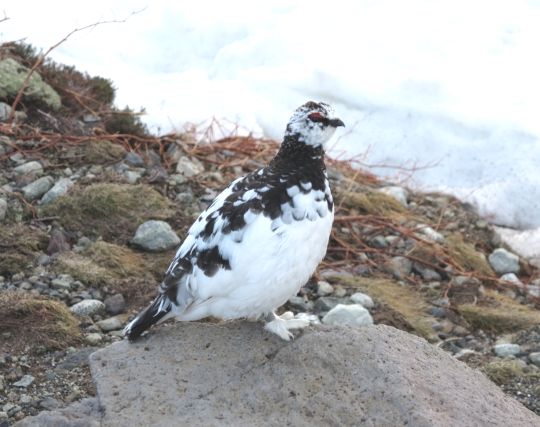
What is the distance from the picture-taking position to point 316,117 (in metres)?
2.96

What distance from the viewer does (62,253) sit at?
414 centimetres

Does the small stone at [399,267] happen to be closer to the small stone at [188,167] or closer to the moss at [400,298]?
the moss at [400,298]

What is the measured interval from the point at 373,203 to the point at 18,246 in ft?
7.92

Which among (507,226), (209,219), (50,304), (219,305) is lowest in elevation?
(507,226)

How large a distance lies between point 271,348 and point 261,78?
5.03 m

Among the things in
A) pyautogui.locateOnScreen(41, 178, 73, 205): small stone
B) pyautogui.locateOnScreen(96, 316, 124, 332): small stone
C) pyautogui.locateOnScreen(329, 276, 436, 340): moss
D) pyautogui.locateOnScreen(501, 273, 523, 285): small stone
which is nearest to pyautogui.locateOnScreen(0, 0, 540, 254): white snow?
pyautogui.locateOnScreen(501, 273, 523, 285): small stone

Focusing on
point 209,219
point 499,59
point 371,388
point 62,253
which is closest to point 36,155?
point 62,253

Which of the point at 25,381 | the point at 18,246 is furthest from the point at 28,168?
the point at 25,381

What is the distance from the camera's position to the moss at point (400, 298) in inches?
166

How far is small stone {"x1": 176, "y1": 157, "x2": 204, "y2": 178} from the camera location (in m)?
5.26

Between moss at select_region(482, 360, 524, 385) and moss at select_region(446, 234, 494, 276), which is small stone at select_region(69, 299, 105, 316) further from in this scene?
moss at select_region(446, 234, 494, 276)

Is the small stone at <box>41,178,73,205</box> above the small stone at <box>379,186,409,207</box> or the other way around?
above

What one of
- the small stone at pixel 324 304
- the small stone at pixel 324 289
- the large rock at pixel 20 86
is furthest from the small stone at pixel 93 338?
the large rock at pixel 20 86

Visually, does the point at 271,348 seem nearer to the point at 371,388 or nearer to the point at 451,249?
the point at 371,388
